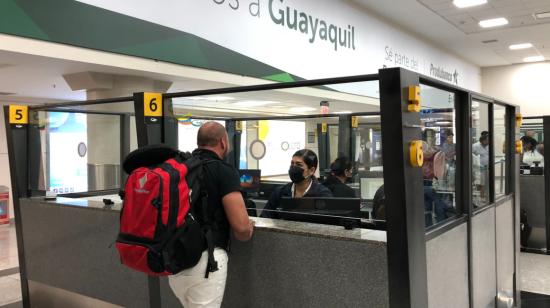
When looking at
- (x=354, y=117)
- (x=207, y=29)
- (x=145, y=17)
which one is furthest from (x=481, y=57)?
(x=145, y=17)

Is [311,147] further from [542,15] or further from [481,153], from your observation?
[542,15]

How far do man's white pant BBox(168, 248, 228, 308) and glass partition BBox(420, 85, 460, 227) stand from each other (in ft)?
3.27

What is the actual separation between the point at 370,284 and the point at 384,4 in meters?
7.16

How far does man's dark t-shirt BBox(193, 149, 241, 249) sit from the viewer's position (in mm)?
1938

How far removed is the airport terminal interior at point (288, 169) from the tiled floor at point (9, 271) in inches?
1.1

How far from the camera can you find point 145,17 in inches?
174

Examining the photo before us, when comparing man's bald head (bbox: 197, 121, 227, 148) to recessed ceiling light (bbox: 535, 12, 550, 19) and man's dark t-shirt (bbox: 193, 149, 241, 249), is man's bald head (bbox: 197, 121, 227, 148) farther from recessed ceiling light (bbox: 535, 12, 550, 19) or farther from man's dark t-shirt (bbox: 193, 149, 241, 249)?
recessed ceiling light (bbox: 535, 12, 550, 19)

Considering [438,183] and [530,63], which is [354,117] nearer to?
[438,183]

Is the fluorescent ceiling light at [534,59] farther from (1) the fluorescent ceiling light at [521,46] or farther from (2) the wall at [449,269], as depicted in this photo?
(2) the wall at [449,269]

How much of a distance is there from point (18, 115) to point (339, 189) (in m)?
2.63

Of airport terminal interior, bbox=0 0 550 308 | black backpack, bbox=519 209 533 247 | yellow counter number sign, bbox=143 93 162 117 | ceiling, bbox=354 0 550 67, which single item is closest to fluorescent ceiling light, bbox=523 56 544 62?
ceiling, bbox=354 0 550 67

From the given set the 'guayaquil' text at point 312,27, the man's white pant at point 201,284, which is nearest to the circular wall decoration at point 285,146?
the 'guayaquil' text at point 312,27

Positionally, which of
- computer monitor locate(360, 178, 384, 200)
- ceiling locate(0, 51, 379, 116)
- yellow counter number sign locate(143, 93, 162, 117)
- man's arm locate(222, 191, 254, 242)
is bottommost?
computer monitor locate(360, 178, 384, 200)

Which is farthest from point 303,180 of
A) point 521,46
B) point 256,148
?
point 521,46
